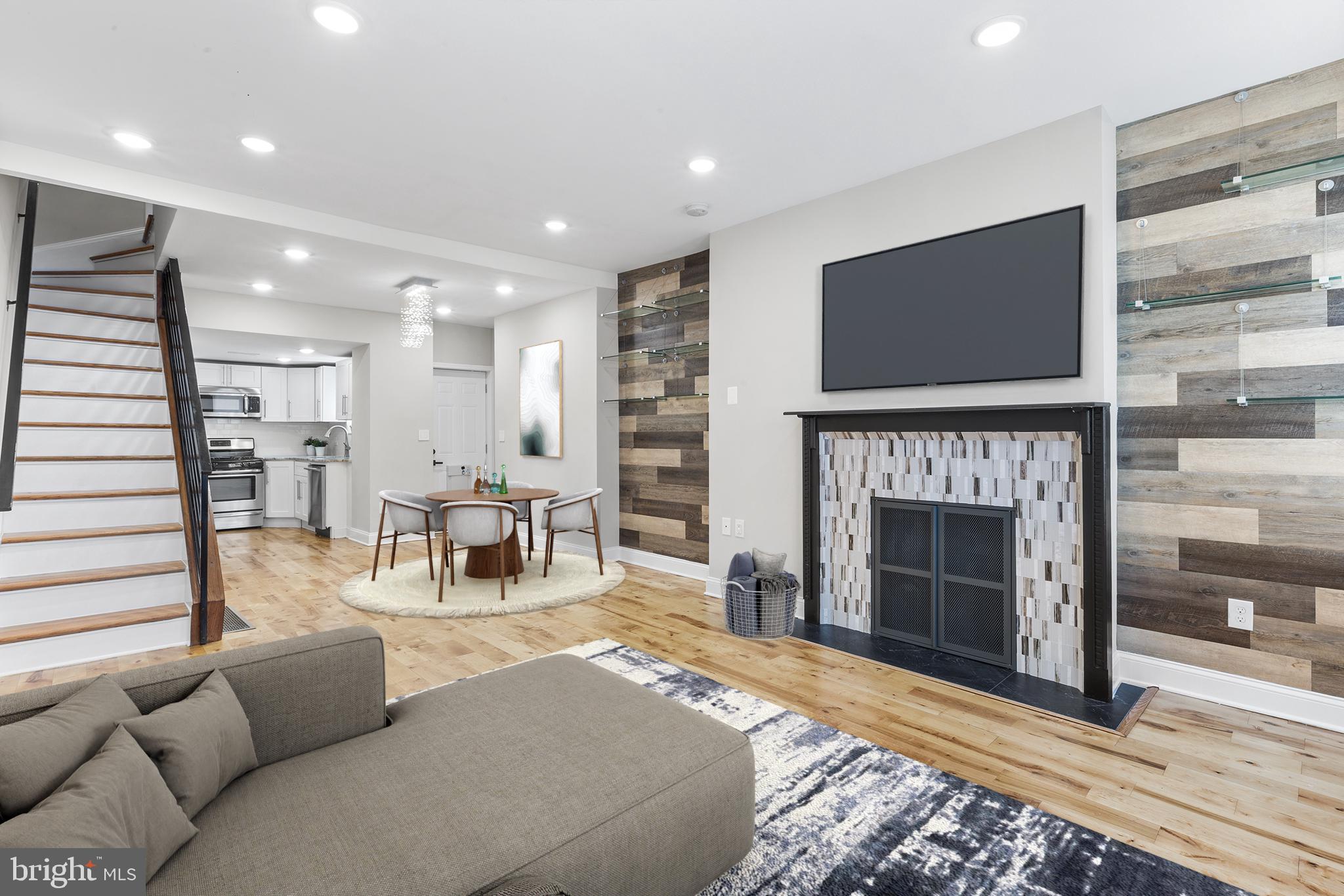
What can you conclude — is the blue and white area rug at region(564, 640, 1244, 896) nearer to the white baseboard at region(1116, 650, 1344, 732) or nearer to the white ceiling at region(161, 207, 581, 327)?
the white baseboard at region(1116, 650, 1344, 732)

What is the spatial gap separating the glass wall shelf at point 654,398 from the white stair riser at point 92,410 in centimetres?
333

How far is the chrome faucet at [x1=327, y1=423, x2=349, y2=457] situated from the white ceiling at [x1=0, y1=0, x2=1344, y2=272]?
486 centimetres

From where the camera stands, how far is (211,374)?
779 centimetres

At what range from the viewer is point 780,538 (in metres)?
4.13

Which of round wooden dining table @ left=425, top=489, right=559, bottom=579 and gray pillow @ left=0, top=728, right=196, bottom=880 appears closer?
gray pillow @ left=0, top=728, right=196, bottom=880

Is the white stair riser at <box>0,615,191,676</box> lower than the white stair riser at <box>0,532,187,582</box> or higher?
lower

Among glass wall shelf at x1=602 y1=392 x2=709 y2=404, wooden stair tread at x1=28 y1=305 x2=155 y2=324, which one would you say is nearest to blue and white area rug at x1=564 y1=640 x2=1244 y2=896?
glass wall shelf at x1=602 y1=392 x2=709 y2=404

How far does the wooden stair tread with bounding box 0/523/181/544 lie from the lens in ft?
11.6

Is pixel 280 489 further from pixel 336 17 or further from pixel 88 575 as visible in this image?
pixel 336 17

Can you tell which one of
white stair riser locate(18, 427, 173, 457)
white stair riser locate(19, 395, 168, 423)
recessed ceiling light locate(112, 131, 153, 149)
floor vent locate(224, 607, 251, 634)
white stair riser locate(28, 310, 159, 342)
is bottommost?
floor vent locate(224, 607, 251, 634)

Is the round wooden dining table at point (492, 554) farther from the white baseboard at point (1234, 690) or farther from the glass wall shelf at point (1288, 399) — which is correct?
the glass wall shelf at point (1288, 399)

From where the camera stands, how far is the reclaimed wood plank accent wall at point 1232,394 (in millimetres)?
2539

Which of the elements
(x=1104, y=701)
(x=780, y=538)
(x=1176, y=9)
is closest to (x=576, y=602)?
(x=780, y=538)

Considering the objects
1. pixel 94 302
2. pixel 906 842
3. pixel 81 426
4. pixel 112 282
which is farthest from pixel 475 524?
pixel 112 282
